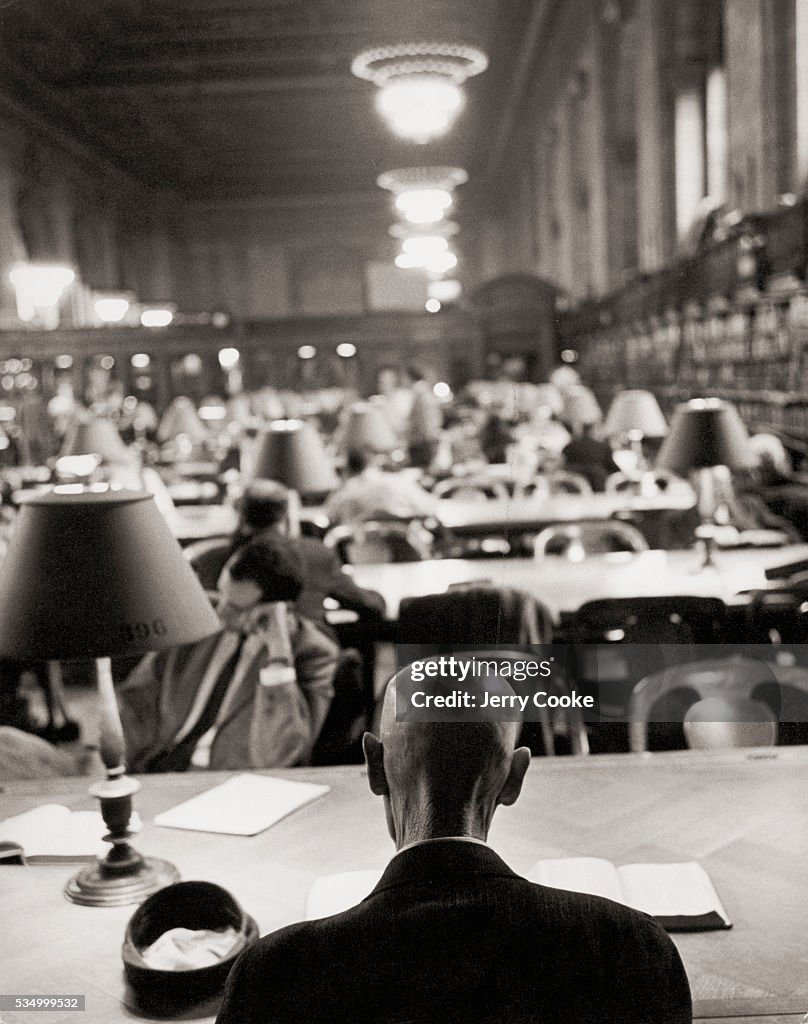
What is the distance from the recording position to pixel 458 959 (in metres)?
1.17

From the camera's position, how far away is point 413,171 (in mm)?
9938

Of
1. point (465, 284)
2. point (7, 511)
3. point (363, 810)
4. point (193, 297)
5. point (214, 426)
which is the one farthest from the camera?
point (193, 297)

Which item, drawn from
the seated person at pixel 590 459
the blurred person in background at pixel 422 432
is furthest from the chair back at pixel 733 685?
the blurred person in background at pixel 422 432

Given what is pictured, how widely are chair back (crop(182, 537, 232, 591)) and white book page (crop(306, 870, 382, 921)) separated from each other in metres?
2.85

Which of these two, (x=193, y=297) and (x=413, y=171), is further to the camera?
(x=193, y=297)

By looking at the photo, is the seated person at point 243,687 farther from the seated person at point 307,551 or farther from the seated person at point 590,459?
the seated person at point 590,459

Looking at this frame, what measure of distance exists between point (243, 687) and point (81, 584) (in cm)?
125

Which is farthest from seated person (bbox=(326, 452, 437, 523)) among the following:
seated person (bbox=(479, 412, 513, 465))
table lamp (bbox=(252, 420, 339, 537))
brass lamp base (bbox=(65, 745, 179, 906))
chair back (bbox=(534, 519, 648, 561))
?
brass lamp base (bbox=(65, 745, 179, 906))

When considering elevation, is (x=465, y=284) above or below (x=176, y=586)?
above

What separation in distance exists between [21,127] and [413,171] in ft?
12.1

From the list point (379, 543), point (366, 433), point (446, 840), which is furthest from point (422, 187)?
point (446, 840)

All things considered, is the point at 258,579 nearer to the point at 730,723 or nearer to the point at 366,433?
the point at 730,723

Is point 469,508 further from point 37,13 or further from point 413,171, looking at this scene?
point 37,13

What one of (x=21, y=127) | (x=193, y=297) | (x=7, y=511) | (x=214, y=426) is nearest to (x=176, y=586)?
(x=7, y=511)
